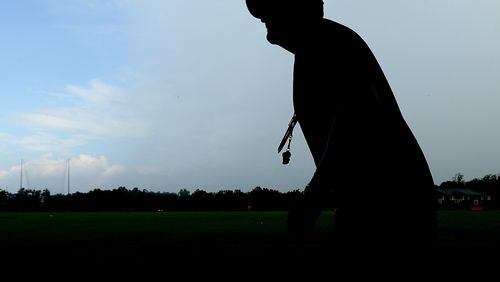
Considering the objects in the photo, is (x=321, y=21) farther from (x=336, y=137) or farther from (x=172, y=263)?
(x=172, y=263)

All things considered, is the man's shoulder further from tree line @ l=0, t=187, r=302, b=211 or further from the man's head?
tree line @ l=0, t=187, r=302, b=211

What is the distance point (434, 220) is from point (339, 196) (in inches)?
8.7

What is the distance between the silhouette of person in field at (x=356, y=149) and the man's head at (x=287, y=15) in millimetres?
46

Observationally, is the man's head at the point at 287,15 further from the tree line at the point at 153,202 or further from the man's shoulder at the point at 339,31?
the tree line at the point at 153,202

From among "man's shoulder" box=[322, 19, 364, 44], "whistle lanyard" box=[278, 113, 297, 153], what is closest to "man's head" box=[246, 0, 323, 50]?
"man's shoulder" box=[322, 19, 364, 44]

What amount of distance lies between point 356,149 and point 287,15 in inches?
14.8

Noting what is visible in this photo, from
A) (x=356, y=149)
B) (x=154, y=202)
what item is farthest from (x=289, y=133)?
(x=154, y=202)

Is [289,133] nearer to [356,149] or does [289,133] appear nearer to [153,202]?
[356,149]

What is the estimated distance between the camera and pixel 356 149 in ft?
3.28

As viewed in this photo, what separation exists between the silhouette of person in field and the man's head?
46mm

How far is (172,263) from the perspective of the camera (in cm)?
363

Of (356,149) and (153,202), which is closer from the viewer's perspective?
(356,149)

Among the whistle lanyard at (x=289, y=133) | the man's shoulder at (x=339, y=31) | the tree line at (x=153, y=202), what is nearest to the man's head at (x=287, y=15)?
the man's shoulder at (x=339, y=31)

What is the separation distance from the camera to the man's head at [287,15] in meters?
1.12
